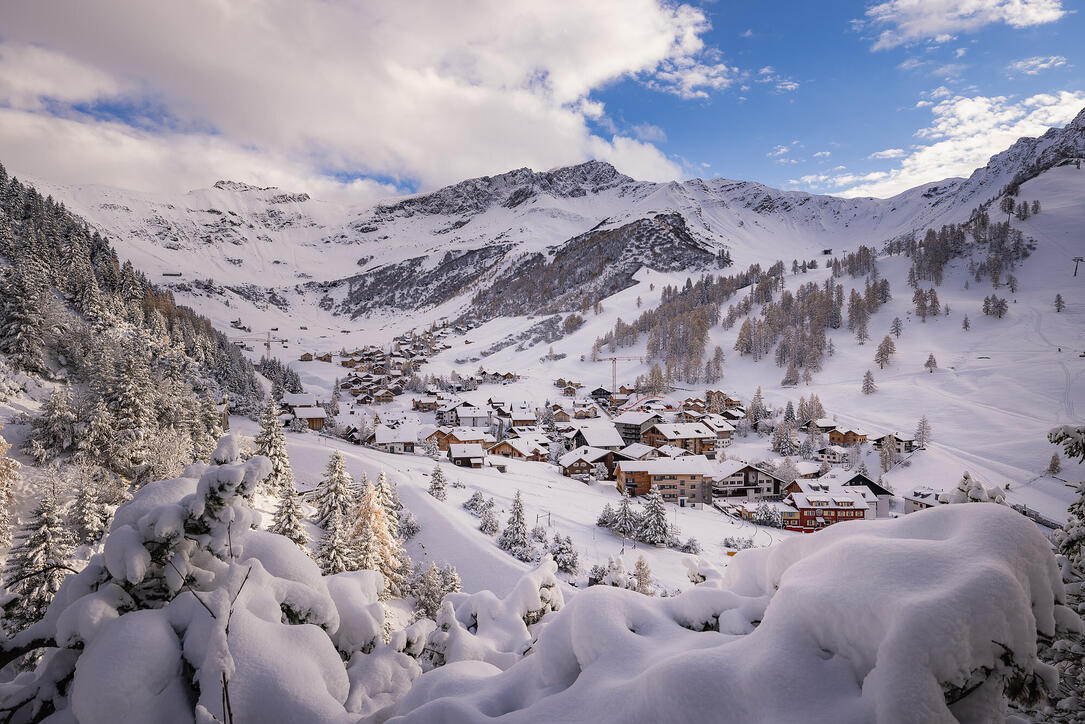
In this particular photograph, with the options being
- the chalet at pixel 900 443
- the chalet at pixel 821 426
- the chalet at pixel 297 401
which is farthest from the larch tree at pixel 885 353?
the chalet at pixel 297 401

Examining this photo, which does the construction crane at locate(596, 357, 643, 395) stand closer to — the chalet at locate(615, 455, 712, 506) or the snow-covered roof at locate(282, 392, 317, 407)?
the chalet at locate(615, 455, 712, 506)

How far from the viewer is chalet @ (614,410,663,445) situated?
→ 59.9m

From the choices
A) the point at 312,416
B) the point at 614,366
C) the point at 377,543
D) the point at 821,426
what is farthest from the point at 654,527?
the point at 614,366

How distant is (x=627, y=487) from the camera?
41.5 meters

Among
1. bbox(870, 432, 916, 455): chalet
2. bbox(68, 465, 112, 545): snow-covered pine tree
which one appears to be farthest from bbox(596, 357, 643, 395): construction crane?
bbox(68, 465, 112, 545): snow-covered pine tree

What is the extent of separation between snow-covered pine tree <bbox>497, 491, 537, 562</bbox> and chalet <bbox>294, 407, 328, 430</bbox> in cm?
4225

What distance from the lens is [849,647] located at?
277cm

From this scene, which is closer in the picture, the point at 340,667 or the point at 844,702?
the point at 844,702

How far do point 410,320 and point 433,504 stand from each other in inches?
6082

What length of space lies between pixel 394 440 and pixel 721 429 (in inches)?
1698

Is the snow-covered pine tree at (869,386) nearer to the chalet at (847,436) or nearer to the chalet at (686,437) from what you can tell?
the chalet at (847,436)

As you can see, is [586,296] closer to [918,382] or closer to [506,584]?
[918,382]

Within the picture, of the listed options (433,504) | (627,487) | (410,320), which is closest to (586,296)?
(410,320)

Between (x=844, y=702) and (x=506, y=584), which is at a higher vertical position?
(x=844, y=702)
